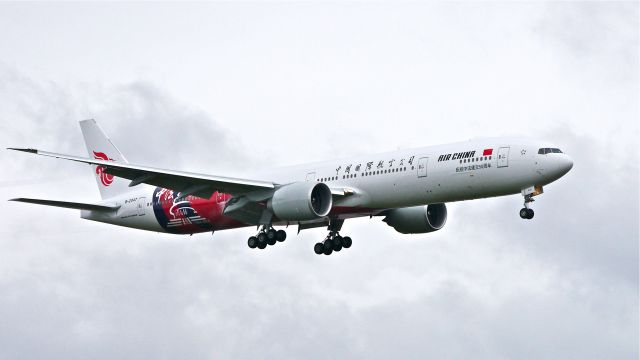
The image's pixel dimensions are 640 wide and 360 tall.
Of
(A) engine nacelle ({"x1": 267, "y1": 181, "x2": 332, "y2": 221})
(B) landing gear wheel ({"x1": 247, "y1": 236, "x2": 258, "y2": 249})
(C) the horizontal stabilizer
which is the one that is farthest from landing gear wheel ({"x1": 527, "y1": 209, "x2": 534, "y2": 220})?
(C) the horizontal stabilizer

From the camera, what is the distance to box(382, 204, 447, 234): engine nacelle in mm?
62969

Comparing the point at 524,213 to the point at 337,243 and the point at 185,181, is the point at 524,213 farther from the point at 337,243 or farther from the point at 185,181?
the point at 185,181

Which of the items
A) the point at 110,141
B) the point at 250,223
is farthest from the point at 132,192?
the point at 250,223

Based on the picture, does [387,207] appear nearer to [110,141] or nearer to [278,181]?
[278,181]

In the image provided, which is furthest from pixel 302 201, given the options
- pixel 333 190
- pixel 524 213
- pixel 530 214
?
pixel 530 214

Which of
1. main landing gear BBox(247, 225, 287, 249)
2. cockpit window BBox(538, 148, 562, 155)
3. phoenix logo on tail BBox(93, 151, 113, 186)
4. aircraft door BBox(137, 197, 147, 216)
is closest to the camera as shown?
cockpit window BBox(538, 148, 562, 155)

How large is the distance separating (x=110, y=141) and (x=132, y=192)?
459 centimetres

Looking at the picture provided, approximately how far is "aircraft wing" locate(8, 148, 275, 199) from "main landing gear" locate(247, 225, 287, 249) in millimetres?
2284

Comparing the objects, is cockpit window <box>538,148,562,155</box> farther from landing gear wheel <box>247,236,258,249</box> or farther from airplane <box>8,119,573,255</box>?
landing gear wheel <box>247,236,258,249</box>

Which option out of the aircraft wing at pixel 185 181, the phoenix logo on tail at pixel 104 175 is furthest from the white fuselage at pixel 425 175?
the phoenix logo on tail at pixel 104 175

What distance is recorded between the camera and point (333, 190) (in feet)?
188

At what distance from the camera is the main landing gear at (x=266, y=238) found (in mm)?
59562

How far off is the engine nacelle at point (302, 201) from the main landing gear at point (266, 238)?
257 centimetres

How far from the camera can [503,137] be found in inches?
2108
